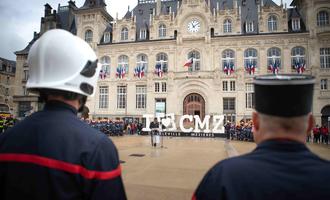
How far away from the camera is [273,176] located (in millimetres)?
1321

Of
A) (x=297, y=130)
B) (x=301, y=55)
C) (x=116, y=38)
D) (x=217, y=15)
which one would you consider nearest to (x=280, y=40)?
(x=301, y=55)

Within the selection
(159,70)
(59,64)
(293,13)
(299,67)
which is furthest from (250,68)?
(59,64)

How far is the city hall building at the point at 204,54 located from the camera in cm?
3158

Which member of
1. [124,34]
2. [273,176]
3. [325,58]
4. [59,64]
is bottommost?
[273,176]

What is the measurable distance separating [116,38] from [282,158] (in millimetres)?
39765

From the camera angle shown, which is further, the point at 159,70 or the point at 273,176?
the point at 159,70

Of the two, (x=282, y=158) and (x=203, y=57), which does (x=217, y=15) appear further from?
(x=282, y=158)

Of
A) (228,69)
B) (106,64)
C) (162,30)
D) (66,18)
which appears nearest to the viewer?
(228,69)

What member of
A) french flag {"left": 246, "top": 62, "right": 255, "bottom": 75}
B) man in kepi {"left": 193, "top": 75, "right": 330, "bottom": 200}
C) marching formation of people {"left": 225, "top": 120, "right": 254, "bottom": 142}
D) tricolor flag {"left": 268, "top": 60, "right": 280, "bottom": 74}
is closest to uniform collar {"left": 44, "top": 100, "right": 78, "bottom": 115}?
man in kepi {"left": 193, "top": 75, "right": 330, "bottom": 200}

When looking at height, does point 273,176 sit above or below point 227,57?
below

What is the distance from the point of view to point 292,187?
1.29m

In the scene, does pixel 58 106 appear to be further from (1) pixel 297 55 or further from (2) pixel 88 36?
(2) pixel 88 36

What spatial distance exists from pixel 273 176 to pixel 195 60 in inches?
1332

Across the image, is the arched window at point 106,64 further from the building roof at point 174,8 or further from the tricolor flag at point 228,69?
the tricolor flag at point 228,69
